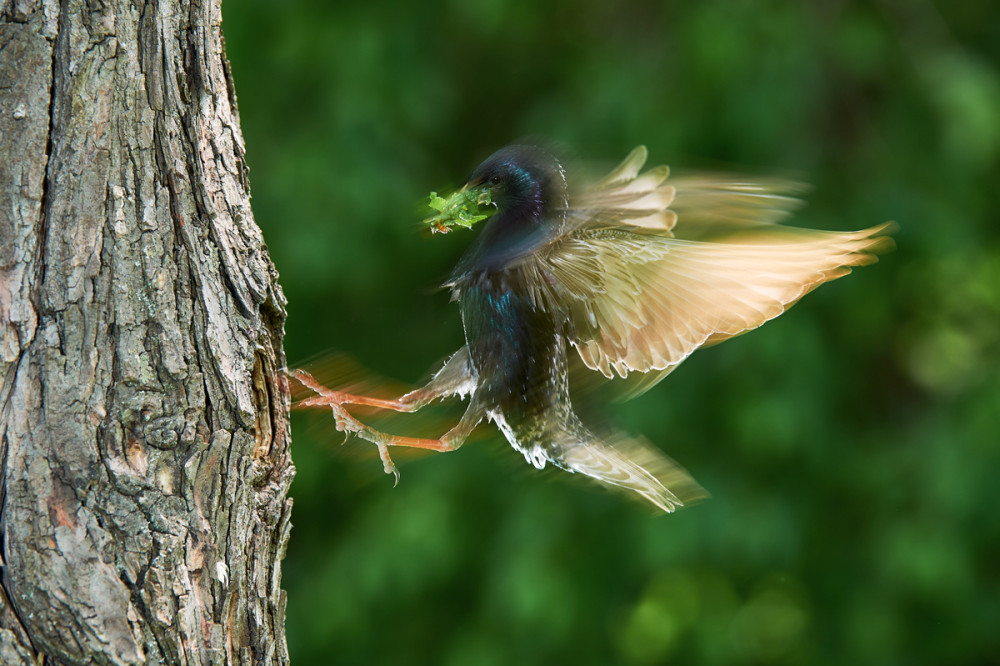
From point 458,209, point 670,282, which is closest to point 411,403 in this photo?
point 458,209

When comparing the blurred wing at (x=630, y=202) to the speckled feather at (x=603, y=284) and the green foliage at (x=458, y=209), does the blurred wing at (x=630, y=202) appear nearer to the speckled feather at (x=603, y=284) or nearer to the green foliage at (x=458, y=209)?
the speckled feather at (x=603, y=284)

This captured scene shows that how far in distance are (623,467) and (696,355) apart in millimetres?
1744

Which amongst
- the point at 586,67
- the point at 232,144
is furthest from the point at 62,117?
the point at 586,67

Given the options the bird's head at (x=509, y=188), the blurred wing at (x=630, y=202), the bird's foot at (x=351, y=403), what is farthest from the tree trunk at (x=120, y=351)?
the blurred wing at (x=630, y=202)

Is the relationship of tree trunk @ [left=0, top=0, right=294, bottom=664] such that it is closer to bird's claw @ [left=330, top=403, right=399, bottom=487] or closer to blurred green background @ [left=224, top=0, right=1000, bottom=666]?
bird's claw @ [left=330, top=403, right=399, bottom=487]

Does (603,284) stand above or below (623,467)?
above

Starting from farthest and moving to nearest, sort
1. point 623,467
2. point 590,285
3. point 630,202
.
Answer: point 623,467, point 590,285, point 630,202

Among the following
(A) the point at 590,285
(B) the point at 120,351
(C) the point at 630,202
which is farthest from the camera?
(A) the point at 590,285

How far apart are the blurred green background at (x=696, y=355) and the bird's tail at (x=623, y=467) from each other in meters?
1.37

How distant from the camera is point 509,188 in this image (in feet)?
4.53

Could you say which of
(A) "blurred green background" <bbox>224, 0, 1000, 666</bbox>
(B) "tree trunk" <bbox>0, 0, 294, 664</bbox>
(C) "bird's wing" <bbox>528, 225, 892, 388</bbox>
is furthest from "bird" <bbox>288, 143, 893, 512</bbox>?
(A) "blurred green background" <bbox>224, 0, 1000, 666</bbox>

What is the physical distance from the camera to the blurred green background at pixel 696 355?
3.09m

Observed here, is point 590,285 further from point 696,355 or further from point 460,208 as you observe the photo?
point 696,355

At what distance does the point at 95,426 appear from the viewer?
1.03 meters
